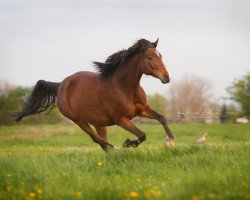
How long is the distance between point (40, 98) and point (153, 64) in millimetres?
4492

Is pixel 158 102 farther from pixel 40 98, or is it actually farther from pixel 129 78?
pixel 129 78

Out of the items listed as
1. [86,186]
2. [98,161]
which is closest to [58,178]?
[86,186]

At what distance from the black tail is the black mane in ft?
7.82

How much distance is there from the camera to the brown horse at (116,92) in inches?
406

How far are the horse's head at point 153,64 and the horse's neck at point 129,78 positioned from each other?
0.19m

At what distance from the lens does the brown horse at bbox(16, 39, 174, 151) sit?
33.8ft

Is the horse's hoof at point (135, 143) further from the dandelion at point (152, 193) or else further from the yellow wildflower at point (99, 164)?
the dandelion at point (152, 193)

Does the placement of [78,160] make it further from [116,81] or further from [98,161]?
[116,81]

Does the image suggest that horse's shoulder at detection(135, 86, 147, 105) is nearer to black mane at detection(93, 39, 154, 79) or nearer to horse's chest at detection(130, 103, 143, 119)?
horse's chest at detection(130, 103, 143, 119)

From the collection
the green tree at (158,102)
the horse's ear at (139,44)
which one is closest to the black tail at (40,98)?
the horse's ear at (139,44)

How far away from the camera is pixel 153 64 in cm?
1005

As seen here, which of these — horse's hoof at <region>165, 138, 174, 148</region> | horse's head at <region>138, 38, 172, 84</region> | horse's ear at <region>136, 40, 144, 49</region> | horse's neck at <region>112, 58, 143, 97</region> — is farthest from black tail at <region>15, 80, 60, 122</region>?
horse's hoof at <region>165, 138, 174, 148</region>

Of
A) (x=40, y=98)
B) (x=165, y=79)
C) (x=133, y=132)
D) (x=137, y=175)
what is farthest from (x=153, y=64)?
(x=40, y=98)

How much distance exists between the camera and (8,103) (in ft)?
108
